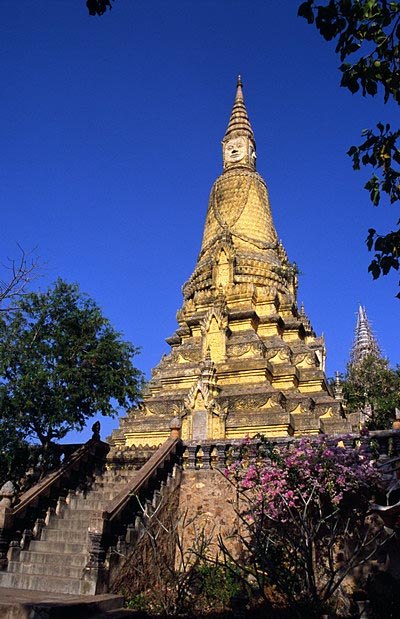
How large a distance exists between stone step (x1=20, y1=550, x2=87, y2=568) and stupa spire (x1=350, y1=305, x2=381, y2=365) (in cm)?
6828

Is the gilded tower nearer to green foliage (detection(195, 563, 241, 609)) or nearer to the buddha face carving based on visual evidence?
the buddha face carving

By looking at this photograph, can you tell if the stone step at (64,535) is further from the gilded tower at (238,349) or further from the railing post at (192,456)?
the gilded tower at (238,349)

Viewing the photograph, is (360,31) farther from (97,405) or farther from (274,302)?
(274,302)

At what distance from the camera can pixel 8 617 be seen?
8234 mm

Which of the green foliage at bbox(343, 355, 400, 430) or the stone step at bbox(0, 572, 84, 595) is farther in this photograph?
the green foliage at bbox(343, 355, 400, 430)

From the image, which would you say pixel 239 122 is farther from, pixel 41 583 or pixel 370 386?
pixel 41 583

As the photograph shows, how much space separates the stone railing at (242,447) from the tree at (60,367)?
11.6ft

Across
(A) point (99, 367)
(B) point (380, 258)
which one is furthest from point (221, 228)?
(B) point (380, 258)

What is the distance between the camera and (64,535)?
12273 mm

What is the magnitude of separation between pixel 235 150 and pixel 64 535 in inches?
1332

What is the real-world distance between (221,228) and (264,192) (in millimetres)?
4921

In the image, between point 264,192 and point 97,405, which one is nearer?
point 97,405

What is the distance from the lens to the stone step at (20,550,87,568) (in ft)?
35.8

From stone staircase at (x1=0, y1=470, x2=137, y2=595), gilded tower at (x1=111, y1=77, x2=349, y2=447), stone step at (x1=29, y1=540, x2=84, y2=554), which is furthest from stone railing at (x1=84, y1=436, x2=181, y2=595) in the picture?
gilded tower at (x1=111, y1=77, x2=349, y2=447)
